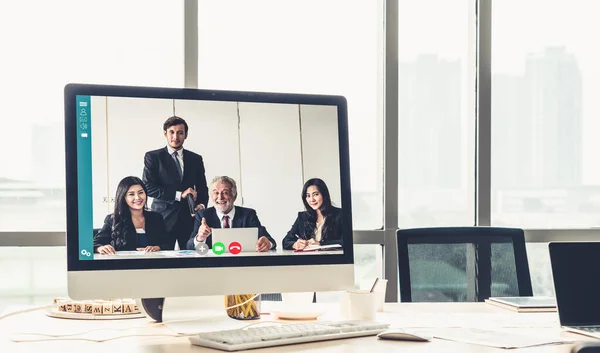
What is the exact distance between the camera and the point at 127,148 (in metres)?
1.50

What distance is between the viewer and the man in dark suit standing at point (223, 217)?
1.54m

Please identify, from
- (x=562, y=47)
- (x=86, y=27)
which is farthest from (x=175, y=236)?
(x=562, y=47)

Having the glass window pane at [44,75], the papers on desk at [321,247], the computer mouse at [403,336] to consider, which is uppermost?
the glass window pane at [44,75]

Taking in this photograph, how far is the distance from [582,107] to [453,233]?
1.66m

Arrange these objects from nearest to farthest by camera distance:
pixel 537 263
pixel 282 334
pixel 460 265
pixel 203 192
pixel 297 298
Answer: pixel 282 334, pixel 203 192, pixel 297 298, pixel 460 265, pixel 537 263

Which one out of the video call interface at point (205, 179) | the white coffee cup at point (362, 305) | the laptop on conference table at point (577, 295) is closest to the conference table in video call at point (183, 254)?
the video call interface at point (205, 179)

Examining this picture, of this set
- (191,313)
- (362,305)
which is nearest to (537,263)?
(362,305)

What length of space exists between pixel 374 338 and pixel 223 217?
41 cm

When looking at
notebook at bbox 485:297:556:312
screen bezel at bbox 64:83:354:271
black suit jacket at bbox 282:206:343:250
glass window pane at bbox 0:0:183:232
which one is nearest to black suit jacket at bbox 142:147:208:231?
screen bezel at bbox 64:83:354:271

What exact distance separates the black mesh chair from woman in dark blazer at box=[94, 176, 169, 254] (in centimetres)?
106

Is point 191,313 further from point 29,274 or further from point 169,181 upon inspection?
point 29,274

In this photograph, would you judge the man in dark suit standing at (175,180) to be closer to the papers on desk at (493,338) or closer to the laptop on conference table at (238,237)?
the laptop on conference table at (238,237)

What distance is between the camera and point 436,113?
11.8ft

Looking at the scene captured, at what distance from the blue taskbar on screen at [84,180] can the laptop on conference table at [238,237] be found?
0.85 feet
